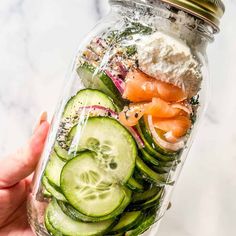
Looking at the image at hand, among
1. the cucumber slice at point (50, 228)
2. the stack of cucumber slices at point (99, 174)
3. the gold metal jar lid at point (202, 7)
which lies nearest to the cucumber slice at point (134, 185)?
the stack of cucumber slices at point (99, 174)

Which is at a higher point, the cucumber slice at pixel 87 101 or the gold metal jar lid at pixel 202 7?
the gold metal jar lid at pixel 202 7

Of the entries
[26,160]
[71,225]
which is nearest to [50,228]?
[71,225]

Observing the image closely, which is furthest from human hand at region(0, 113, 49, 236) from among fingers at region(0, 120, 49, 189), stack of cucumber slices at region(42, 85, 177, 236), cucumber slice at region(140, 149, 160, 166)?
cucumber slice at region(140, 149, 160, 166)

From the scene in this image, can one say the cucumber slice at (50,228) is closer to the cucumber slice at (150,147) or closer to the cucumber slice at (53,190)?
the cucumber slice at (53,190)

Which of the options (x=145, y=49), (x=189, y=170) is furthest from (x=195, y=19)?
(x=189, y=170)

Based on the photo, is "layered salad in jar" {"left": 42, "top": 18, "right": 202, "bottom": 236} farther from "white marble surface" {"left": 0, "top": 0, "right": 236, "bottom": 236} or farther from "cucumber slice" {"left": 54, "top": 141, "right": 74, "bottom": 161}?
"white marble surface" {"left": 0, "top": 0, "right": 236, "bottom": 236}

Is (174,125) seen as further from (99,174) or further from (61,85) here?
(61,85)

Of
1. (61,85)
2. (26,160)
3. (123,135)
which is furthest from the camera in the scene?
(61,85)
